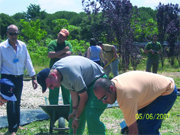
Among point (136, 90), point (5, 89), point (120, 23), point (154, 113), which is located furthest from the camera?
point (120, 23)

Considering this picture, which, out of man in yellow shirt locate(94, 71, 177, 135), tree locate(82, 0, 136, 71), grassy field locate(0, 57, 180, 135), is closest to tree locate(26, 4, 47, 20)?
tree locate(82, 0, 136, 71)

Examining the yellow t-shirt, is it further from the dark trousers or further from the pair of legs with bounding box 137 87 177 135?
the dark trousers

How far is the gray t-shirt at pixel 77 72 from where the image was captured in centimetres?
342

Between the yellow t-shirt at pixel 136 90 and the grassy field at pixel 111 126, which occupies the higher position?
the yellow t-shirt at pixel 136 90

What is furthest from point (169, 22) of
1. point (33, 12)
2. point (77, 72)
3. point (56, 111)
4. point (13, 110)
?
point (33, 12)

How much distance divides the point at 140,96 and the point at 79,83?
774 millimetres

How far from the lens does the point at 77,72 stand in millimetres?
3445

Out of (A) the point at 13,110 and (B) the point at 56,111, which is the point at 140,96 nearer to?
(B) the point at 56,111

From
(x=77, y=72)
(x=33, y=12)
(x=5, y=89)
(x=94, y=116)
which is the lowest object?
(x=94, y=116)

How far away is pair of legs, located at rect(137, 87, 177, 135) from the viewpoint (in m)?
3.25

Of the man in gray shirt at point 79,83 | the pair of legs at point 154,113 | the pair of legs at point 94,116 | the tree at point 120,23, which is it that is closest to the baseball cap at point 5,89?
the man in gray shirt at point 79,83

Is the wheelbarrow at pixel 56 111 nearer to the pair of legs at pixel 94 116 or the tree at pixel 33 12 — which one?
the pair of legs at pixel 94 116

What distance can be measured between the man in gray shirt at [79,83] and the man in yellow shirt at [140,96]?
50cm

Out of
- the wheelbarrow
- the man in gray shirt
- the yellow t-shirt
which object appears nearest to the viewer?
the yellow t-shirt
